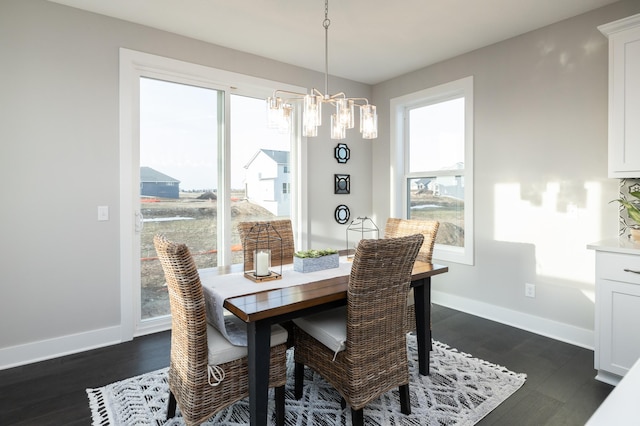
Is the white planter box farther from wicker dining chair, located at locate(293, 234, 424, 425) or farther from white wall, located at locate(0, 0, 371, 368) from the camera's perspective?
white wall, located at locate(0, 0, 371, 368)

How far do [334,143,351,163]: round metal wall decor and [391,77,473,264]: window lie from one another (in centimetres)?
58

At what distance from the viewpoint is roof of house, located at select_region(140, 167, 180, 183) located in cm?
315

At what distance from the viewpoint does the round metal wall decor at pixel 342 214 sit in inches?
173

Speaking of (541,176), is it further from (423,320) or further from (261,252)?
(261,252)

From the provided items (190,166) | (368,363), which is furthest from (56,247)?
(368,363)

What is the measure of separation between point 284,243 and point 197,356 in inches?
54.3

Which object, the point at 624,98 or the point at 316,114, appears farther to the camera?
the point at 624,98

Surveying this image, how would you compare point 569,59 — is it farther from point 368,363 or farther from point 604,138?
point 368,363

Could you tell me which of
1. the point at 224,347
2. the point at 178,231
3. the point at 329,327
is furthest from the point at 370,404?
the point at 178,231

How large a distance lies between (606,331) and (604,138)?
1465 mm

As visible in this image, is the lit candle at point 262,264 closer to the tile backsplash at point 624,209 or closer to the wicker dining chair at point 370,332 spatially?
the wicker dining chair at point 370,332

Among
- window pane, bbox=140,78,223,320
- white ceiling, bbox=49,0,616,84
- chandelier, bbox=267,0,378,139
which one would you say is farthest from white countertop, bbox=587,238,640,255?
window pane, bbox=140,78,223,320

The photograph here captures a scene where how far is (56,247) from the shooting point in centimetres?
271

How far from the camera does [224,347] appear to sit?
1.71m
